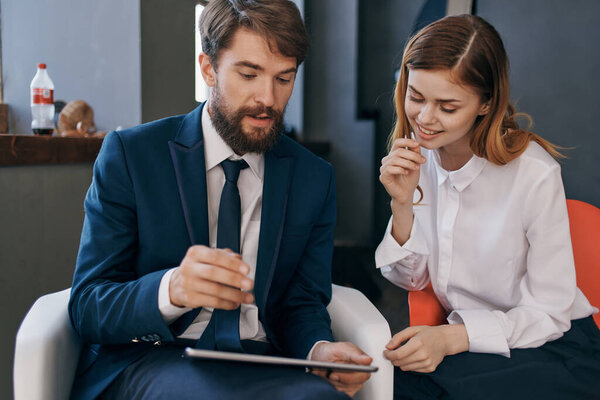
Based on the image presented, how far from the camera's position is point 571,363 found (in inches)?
47.5

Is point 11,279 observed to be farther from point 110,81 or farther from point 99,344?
point 110,81

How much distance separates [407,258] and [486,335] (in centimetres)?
33

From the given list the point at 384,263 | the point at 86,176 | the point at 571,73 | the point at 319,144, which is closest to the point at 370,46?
the point at 319,144

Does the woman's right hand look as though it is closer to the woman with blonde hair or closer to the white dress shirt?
the woman with blonde hair

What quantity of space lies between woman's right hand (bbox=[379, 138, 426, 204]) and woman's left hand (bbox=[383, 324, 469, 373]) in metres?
0.37

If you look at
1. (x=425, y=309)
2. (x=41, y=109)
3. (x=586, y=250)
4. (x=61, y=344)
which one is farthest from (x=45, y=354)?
(x=586, y=250)

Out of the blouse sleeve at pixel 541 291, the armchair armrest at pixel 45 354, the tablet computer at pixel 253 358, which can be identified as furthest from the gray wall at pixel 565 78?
the armchair armrest at pixel 45 354

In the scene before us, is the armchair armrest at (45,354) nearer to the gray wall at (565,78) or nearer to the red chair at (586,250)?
the red chair at (586,250)

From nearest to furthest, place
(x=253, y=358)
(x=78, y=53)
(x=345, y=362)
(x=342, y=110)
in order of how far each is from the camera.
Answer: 1. (x=253, y=358)
2. (x=345, y=362)
3. (x=78, y=53)
4. (x=342, y=110)

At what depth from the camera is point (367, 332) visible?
1.17m

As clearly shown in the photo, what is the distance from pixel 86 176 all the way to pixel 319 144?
254 cm

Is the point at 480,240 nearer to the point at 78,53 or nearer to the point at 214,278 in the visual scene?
the point at 214,278

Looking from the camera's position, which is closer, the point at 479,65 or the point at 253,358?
the point at 253,358

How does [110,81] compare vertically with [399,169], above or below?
above
